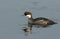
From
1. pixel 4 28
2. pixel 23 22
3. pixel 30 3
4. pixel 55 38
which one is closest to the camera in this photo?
pixel 55 38

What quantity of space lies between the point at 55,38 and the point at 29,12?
403cm

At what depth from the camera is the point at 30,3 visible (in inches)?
903

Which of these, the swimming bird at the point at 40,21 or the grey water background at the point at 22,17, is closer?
the grey water background at the point at 22,17

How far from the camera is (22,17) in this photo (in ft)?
67.1

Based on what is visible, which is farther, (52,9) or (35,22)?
(52,9)

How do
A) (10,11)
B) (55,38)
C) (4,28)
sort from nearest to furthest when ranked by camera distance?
(55,38), (4,28), (10,11)

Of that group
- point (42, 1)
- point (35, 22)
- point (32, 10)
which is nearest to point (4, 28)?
point (35, 22)

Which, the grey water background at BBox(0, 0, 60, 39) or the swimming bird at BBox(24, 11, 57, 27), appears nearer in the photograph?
the grey water background at BBox(0, 0, 60, 39)

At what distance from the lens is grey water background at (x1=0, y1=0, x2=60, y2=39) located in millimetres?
17413

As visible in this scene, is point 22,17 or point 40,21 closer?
point 40,21

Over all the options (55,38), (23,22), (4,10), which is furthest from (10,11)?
(55,38)

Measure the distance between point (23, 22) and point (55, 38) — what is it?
3101 mm

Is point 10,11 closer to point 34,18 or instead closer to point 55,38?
point 34,18

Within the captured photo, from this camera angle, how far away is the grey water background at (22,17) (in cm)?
1741
